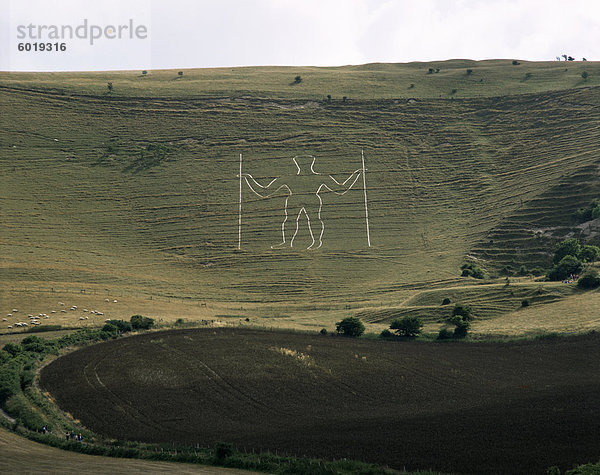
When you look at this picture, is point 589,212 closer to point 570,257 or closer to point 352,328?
point 570,257

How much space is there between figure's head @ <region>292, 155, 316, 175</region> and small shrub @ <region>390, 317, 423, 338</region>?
6379 centimetres

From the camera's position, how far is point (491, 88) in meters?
151

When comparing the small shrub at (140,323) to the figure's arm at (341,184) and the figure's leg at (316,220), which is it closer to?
the figure's leg at (316,220)

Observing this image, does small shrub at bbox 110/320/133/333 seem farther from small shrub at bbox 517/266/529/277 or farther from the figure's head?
the figure's head

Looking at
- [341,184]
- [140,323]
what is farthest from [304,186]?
[140,323]

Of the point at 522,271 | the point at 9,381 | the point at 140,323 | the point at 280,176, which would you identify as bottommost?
the point at 9,381

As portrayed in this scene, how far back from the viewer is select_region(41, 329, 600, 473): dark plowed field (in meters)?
32.1

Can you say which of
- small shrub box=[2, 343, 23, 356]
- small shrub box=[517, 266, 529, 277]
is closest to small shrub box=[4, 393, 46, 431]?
small shrub box=[2, 343, 23, 356]

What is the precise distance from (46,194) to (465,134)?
272 feet

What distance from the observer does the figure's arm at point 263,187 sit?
11791 centimetres

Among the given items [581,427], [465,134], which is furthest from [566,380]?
[465,134]

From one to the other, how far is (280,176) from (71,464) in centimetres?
9287

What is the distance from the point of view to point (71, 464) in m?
32.4

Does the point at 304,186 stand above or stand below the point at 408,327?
above
